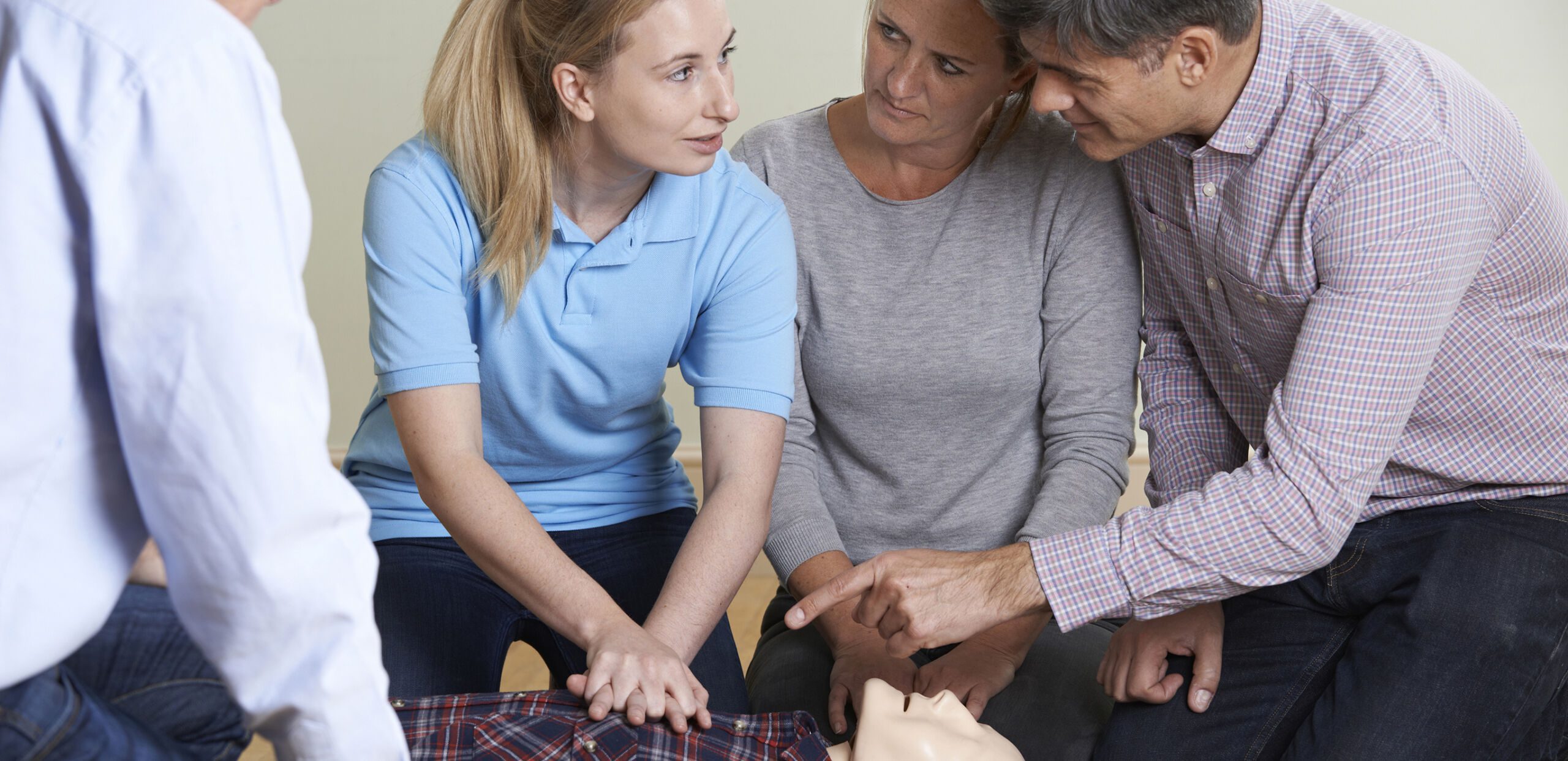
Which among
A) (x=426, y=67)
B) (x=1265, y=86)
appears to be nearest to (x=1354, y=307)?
(x=1265, y=86)

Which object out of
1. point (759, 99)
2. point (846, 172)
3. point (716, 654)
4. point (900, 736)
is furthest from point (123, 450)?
point (759, 99)

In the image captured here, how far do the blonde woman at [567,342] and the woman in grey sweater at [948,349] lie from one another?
5.9 inches

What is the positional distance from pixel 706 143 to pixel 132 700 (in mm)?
808

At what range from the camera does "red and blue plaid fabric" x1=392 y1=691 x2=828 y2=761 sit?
1095 mm

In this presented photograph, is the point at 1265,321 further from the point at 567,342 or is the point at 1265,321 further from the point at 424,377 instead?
the point at 424,377

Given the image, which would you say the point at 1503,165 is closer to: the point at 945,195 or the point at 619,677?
the point at 945,195

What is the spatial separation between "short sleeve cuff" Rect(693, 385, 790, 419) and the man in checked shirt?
0.82ft

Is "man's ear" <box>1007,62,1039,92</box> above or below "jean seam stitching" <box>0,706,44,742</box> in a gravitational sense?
above

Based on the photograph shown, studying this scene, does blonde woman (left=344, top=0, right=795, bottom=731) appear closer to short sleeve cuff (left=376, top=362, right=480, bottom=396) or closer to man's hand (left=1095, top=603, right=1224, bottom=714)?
short sleeve cuff (left=376, top=362, right=480, bottom=396)

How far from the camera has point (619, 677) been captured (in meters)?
1.20

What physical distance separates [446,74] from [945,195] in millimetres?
652

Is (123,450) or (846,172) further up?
(123,450)

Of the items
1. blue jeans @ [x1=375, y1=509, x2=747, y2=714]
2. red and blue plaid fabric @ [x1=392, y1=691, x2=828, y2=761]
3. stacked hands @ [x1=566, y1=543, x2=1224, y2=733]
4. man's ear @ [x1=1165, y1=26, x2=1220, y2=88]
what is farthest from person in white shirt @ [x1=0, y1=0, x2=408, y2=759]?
man's ear @ [x1=1165, y1=26, x2=1220, y2=88]

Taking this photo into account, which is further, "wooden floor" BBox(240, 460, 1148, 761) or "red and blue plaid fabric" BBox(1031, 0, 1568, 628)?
"wooden floor" BBox(240, 460, 1148, 761)
